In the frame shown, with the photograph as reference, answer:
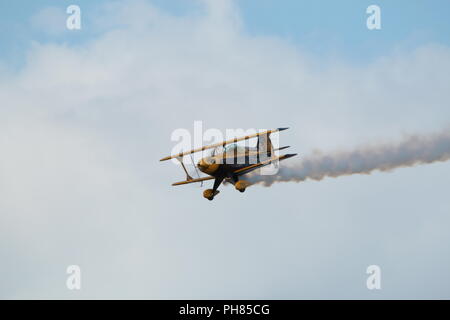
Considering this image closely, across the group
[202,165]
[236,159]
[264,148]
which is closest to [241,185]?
[236,159]

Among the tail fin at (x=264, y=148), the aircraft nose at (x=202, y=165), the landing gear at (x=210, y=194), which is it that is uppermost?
the tail fin at (x=264, y=148)

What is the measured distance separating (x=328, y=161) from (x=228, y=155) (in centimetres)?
753

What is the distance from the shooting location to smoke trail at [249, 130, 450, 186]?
44.3 meters

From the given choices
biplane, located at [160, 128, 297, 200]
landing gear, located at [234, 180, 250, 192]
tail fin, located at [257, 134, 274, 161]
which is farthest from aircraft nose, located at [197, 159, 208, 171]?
tail fin, located at [257, 134, 274, 161]

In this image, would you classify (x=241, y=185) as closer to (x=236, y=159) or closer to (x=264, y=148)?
(x=236, y=159)

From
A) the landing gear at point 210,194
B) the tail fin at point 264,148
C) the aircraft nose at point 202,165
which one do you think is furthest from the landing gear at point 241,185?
the aircraft nose at point 202,165

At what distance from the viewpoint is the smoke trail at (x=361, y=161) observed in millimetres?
44259

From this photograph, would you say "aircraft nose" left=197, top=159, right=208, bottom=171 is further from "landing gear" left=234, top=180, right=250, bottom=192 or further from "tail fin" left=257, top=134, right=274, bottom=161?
"tail fin" left=257, top=134, right=274, bottom=161

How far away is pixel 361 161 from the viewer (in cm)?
4753

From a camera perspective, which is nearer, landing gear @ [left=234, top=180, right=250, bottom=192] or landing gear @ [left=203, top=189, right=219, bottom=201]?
landing gear @ [left=234, top=180, right=250, bottom=192]

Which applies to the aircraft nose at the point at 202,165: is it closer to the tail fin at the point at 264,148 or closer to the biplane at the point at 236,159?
the biplane at the point at 236,159
